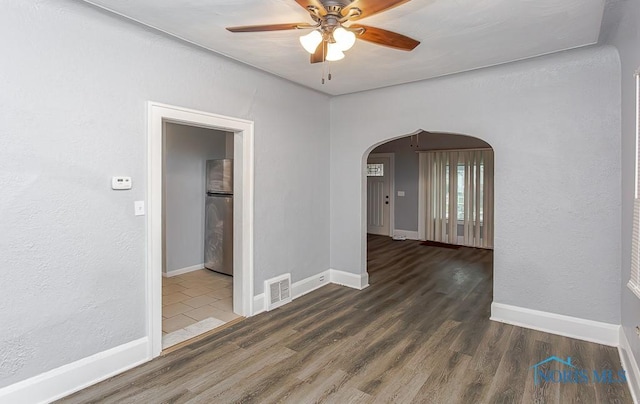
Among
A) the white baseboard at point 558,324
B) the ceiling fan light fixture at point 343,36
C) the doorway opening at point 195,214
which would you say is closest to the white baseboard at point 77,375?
the doorway opening at point 195,214

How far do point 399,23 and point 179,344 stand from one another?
10.2 ft

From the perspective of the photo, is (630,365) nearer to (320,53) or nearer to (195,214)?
(320,53)

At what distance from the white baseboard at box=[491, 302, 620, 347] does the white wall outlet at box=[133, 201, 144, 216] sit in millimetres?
3445

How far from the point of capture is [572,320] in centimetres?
312

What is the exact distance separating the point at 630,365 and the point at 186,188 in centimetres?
529

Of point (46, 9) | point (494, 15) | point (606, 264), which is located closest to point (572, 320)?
point (606, 264)

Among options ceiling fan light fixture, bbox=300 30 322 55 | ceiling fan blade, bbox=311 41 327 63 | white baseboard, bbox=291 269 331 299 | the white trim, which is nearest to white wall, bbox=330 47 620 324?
the white trim

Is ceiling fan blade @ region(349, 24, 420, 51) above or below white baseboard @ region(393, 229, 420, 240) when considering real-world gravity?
above

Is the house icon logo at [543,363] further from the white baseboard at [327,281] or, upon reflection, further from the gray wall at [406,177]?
the gray wall at [406,177]

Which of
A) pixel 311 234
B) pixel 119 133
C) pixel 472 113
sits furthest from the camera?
pixel 311 234

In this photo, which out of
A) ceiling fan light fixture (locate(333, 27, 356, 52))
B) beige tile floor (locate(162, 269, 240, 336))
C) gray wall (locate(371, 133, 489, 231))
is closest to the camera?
ceiling fan light fixture (locate(333, 27, 356, 52))

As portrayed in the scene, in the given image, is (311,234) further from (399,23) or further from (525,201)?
(399,23)

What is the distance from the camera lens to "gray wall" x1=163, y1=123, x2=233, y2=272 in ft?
16.6
